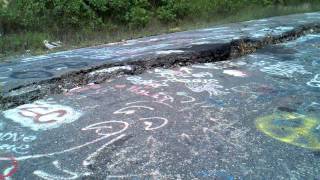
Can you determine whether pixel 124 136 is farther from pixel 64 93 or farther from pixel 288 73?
pixel 288 73

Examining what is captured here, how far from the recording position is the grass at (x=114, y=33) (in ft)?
30.6

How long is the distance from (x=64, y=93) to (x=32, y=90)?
0.39 meters

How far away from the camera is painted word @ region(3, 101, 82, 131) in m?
3.68

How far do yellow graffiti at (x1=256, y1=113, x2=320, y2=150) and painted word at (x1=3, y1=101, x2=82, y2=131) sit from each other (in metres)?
1.80

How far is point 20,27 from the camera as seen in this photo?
1051 cm

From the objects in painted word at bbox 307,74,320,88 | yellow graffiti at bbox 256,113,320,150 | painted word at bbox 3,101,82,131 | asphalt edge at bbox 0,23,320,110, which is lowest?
yellow graffiti at bbox 256,113,320,150

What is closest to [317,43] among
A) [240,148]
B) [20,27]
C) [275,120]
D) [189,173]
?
[275,120]

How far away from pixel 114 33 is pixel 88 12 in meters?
0.97

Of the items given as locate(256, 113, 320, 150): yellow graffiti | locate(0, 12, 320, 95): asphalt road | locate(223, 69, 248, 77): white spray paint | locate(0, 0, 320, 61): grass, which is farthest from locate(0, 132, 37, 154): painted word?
locate(0, 0, 320, 61): grass

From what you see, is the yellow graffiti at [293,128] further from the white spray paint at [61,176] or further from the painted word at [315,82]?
the white spray paint at [61,176]

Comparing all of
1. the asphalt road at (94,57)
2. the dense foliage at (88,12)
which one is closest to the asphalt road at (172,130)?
the asphalt road at (94,57)

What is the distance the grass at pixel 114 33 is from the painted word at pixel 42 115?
13.5 feet

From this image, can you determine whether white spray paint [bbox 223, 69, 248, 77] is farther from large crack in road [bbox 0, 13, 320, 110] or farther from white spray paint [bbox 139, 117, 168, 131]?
white spray paint [bbox 139, 117, 168, 131]

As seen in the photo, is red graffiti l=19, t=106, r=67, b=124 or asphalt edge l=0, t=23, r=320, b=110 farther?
asphalt edge l=0, t=23, r=320, b=110
